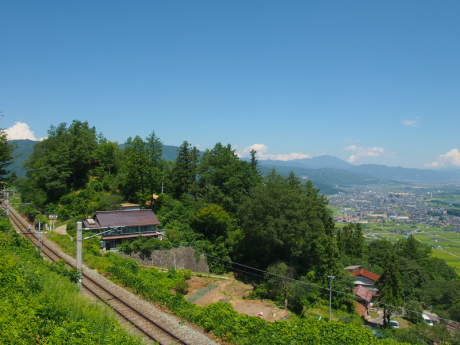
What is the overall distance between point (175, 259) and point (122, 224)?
6.51 meters

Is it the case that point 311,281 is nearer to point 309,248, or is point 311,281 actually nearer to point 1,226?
point 309,248

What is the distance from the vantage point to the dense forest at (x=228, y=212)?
95.3 ft

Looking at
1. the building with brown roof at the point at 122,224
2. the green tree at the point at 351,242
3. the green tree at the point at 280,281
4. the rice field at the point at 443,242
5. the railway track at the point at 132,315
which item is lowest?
the rice field at the point at 443,242

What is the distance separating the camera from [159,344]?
11.5 metres

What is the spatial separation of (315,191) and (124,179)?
2876 centimetres

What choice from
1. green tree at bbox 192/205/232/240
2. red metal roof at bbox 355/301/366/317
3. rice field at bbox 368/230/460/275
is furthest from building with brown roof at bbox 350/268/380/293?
rice field at bbox 368/230/460/275

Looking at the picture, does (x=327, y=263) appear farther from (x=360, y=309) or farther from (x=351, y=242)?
(x=351, y=242)

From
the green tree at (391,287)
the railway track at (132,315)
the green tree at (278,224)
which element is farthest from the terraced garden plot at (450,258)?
the railway track at (132,315)

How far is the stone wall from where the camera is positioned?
93.8 ft

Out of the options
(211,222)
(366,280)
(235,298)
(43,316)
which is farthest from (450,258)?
(43,316)

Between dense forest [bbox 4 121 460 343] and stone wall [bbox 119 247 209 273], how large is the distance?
82 centimetres

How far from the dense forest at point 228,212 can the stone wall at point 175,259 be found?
0.82 m

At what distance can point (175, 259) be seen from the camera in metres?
30.3

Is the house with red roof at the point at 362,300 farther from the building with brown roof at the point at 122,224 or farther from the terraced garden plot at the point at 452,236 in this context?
the terraced garden plot at the point at 452,236
